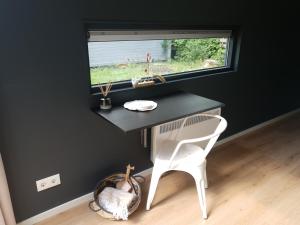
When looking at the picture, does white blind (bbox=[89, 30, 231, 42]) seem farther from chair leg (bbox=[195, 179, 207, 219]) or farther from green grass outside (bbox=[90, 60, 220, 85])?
chair leg (bbox=[195, 179, 207, 219])

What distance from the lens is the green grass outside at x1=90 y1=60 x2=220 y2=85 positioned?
6.12 feet

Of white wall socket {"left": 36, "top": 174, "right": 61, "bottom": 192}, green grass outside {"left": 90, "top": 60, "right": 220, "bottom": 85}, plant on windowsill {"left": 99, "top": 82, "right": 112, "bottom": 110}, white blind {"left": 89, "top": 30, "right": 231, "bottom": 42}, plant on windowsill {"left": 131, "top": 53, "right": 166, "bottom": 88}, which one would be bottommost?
white wall socket {"left": 36, "top": 174, "right": 61, "bottom": 192}

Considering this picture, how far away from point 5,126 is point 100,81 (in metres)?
0.71

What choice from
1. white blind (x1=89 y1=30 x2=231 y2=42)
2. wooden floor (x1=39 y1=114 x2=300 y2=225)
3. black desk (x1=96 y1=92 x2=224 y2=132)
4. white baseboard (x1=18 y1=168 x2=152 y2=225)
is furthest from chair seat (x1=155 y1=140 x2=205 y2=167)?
white blind (x1=89 y1=30 x2=231 y2=42)

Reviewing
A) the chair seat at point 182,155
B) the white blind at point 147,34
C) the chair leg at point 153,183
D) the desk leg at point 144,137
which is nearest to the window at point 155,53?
the white blind at point 147,34

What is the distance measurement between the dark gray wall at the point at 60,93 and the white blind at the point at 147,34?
12 cm

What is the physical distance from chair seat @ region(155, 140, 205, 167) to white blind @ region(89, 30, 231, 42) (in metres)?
0.87

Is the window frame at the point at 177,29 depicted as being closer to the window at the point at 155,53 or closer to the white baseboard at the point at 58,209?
the window at the point at 155,53

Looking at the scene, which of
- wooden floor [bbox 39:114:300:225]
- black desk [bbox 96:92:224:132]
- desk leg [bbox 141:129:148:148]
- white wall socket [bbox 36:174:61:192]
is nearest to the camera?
black desk [bbox 96:92:224:132]

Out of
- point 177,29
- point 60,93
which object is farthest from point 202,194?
point 177,29

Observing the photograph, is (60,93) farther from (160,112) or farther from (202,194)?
(202,194)

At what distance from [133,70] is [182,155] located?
32.0 inches

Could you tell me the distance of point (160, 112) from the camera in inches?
66.4

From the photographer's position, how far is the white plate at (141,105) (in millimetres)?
1711
